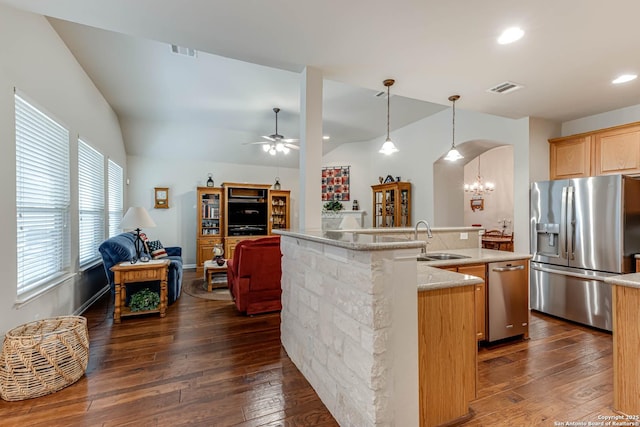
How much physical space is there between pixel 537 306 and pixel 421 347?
10.4 ft

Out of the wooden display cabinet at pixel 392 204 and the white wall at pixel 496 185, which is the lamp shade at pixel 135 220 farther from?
the white wall at pixel 496 185

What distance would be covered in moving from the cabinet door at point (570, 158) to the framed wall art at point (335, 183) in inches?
162

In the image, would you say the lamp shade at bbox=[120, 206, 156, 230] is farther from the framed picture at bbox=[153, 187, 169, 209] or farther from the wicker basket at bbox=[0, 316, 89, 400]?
the framed picture at bbox=[153, 187, 169, 209]

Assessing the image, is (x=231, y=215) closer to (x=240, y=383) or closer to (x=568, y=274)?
(x=240, y=383)

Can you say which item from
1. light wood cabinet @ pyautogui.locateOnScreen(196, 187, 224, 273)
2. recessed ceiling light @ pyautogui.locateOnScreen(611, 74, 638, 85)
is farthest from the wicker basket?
recessed ceiling light @ pyautogui.locateOnScreen(611, 74, 638, 85)

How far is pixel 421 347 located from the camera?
1678 millimetres

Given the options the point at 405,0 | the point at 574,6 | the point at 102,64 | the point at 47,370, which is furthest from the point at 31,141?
the point at 574,6

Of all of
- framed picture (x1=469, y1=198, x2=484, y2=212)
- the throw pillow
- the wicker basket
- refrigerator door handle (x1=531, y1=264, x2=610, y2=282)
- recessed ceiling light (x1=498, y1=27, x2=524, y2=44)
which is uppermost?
recessed ceiling light (x1=498, y1=27, x2=524, y2=44)

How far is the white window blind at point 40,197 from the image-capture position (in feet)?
8.26

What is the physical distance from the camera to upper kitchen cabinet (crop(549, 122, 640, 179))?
3451 mm

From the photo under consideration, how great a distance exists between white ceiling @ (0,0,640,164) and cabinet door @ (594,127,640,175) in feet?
1.33

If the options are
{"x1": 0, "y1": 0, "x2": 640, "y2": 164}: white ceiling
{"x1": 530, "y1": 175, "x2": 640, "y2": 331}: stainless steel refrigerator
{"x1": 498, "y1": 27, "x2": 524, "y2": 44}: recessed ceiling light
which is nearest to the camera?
{"x1": 0, "y1": 0, "x2": 640, "y2": 164}: white ceiling

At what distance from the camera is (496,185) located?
8258mm

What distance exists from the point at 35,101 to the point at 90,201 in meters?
1.94
